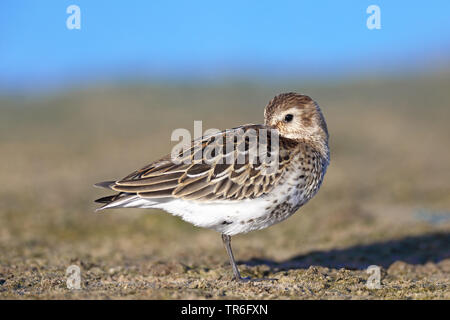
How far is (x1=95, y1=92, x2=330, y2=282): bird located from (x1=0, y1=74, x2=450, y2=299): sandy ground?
0.85 m

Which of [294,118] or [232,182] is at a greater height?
[294,118]

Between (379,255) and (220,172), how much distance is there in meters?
4.26

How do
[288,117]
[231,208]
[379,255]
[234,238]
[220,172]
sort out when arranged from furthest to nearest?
[234,238] < [379,255] < [288,117] < [220,172] < [231,208]

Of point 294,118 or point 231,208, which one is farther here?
point 294,118

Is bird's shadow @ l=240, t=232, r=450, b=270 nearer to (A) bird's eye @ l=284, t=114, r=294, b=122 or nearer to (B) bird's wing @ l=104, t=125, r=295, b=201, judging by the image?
(B) bird's wing @ l=104, t=125, r=295, b=201

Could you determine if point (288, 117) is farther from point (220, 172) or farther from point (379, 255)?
point (379, 255)

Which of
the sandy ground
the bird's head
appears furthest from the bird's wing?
the sandy ground

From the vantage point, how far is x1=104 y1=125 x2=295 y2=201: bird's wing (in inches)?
277

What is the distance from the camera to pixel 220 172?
7.17m

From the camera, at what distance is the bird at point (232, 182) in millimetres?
6988

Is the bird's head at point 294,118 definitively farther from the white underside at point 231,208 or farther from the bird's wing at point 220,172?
the white underside at point 231,208

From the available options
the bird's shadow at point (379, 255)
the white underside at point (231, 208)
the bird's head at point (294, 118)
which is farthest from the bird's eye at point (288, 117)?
the bird's shadow at point (379, 255)

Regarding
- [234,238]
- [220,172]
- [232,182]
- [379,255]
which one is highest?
[220,172]

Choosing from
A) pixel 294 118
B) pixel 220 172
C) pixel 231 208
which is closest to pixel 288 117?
pixel 294 118
